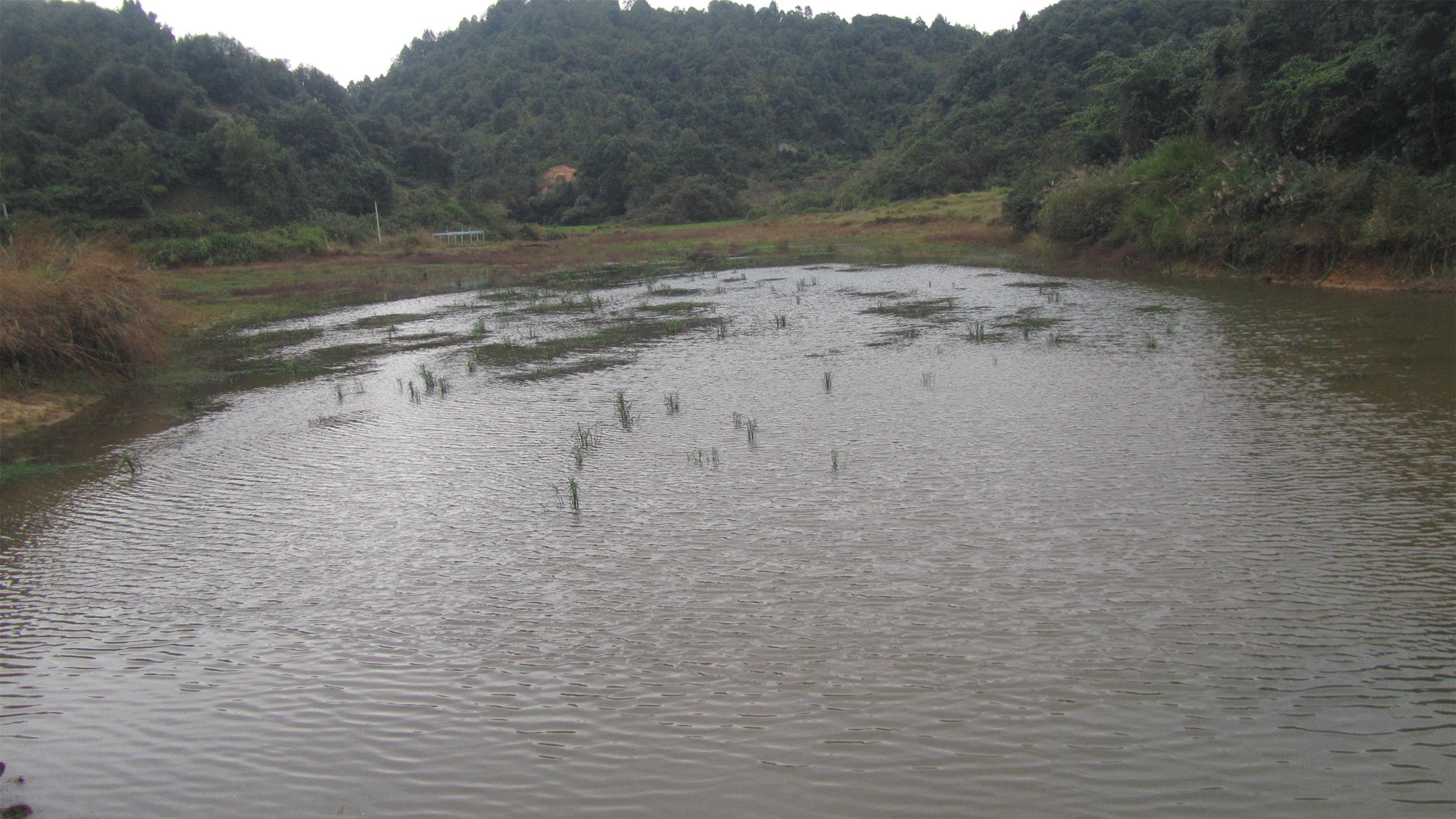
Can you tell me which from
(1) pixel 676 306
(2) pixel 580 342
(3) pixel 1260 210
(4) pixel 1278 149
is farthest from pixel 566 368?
(4) pixel 1278 149

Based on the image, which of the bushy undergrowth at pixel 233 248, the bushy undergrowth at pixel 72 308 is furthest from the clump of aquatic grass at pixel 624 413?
the bushy undergrowth at pixel 233 248

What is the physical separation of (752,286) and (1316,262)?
1511cm

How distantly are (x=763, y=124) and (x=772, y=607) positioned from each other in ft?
312

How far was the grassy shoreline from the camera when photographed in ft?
55.7

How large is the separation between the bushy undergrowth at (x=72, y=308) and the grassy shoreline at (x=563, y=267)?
32cm

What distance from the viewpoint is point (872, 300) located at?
2442 cm

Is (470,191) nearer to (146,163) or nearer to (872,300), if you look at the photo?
(146,163)

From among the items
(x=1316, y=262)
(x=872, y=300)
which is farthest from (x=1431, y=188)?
(x=872, y=300)

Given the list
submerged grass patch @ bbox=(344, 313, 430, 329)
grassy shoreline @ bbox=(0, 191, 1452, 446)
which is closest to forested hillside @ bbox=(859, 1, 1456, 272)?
grassy shoreline @ bbox=(0, 191, 1452, 446)

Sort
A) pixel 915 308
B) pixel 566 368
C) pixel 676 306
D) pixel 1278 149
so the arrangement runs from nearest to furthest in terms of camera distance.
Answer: pixel 566 368, pixel 915 308, pixel 1278 149, pixel 676 306

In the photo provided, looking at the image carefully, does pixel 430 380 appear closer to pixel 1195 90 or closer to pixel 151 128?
pixel 1195 90

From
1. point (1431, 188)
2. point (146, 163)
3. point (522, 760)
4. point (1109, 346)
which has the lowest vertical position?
point (522, 760)

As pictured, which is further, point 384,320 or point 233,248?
point 233,248

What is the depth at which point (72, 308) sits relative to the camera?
49.0ft
